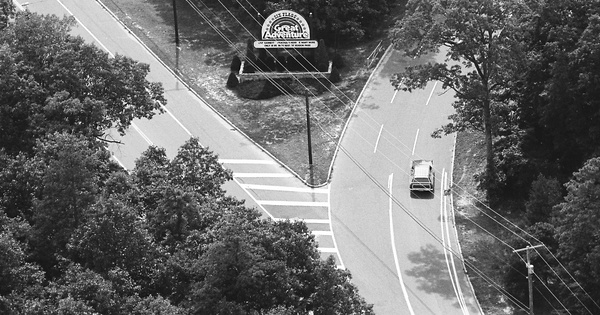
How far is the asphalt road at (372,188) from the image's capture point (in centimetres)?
7244

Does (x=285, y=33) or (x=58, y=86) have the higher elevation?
(x=285, y=33)

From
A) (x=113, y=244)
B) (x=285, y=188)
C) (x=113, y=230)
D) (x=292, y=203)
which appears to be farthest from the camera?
(x=285, y=188)

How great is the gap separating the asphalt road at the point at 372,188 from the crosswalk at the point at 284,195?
70mm

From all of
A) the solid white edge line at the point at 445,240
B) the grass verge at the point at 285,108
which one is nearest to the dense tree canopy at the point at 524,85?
the grass verge at the point at 285,108

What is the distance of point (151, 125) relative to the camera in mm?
88062

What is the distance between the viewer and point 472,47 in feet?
248

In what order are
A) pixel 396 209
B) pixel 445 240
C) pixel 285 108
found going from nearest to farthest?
pixel 445 240 → pixel 396 209 → pixel 285 108

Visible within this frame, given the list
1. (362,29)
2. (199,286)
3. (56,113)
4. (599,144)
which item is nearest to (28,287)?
(199,286)

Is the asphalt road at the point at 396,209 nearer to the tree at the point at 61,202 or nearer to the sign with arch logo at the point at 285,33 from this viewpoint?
the sign with arch logo at the point at 285,33

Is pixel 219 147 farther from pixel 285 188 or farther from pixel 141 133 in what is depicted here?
pixel 285 188

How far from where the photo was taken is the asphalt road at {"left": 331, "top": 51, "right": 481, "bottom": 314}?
2820 inches

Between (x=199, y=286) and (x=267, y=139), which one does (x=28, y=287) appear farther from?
(x=267, y=139)

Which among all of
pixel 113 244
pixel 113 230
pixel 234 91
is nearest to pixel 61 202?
pixel 113 230

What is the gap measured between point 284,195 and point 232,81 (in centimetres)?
1516
